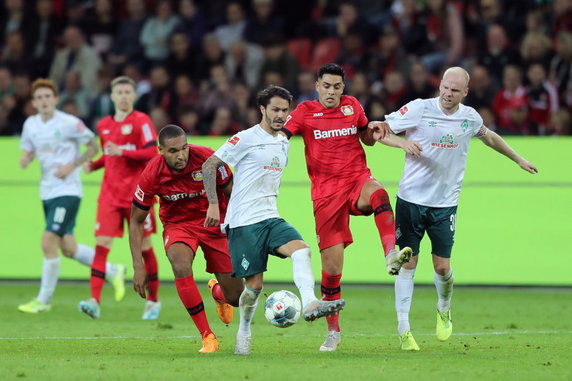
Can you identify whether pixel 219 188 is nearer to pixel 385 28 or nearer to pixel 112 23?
pixel 385 28

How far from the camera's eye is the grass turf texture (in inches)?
314

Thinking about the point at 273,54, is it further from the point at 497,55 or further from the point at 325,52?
the point at 497,55

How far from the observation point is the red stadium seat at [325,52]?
17938 mm

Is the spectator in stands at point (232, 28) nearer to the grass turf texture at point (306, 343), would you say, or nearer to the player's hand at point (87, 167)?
the grass turf texture at point (306, 343)

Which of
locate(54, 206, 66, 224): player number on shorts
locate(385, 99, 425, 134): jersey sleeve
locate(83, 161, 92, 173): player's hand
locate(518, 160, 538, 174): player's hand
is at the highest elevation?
locate(385, 99, 425, 134): jersey sleeve

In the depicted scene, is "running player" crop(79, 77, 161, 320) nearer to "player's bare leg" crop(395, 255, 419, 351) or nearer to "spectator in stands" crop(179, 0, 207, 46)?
"player's bare leg" crop(395, 255, 419, 351)

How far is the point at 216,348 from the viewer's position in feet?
30.3

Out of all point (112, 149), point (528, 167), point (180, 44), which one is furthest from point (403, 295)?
point (180, 44)

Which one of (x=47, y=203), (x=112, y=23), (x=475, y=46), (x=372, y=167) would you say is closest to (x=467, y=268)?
(x=372, y=167)

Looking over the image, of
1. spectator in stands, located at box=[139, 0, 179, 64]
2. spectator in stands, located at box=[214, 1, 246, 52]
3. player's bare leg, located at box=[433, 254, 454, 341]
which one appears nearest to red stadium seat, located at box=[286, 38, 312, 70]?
spectator in stands, located at box=[214, 1, 246, 52]

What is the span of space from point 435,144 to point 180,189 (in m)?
2.25

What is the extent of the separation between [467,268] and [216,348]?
6159mm

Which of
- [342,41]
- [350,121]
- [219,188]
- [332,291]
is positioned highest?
[342,41]

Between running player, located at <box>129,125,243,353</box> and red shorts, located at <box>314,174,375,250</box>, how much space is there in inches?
34.4
